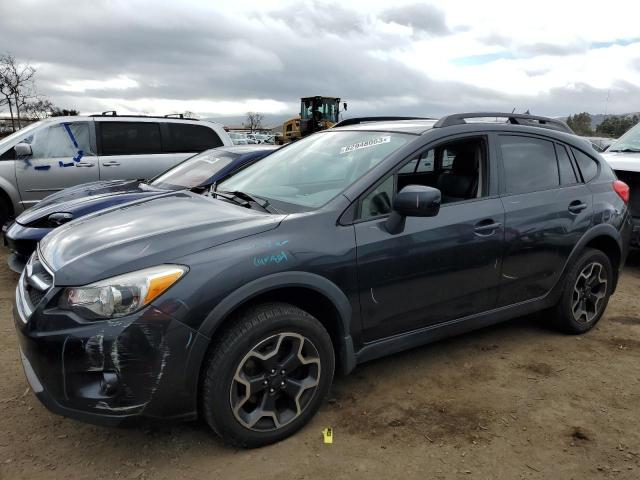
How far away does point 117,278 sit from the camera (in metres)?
2.30

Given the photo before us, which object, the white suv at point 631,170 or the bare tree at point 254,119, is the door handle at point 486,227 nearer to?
the white suv at point 631,170

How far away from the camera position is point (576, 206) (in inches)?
151

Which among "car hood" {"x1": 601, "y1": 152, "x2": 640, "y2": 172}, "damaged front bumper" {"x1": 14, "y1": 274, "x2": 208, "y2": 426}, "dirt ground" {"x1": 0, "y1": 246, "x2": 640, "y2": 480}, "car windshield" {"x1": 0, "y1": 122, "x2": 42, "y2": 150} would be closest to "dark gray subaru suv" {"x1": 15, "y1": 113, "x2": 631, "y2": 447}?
"damaged front bumper" {"x1": 14, "y1": 274, "x2": 208, "y2": 426}

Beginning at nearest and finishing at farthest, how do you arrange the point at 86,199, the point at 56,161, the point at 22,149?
1. the point at 86,199
2. the point at 22,149
3. the point at 56,161

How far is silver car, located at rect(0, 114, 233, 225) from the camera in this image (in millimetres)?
6973

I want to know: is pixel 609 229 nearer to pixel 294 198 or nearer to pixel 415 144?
pixel 415 144

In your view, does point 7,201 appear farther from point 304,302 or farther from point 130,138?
point 304,302

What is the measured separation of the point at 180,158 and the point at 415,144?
554 centimetres

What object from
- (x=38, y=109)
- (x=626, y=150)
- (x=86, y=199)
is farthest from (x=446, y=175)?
(x=38, y=109)

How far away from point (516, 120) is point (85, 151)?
598 centimetres

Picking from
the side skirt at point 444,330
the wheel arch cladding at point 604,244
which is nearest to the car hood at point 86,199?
the side skirt at point 444,330

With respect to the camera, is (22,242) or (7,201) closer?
(22,242)

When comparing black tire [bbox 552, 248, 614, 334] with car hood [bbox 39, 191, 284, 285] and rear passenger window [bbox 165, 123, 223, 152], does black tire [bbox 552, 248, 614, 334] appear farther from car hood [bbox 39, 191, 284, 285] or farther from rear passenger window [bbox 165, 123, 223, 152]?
rear passenger window [bbox 165, 123, 223, 152]

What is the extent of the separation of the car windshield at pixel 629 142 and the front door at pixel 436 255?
15.5 feet
